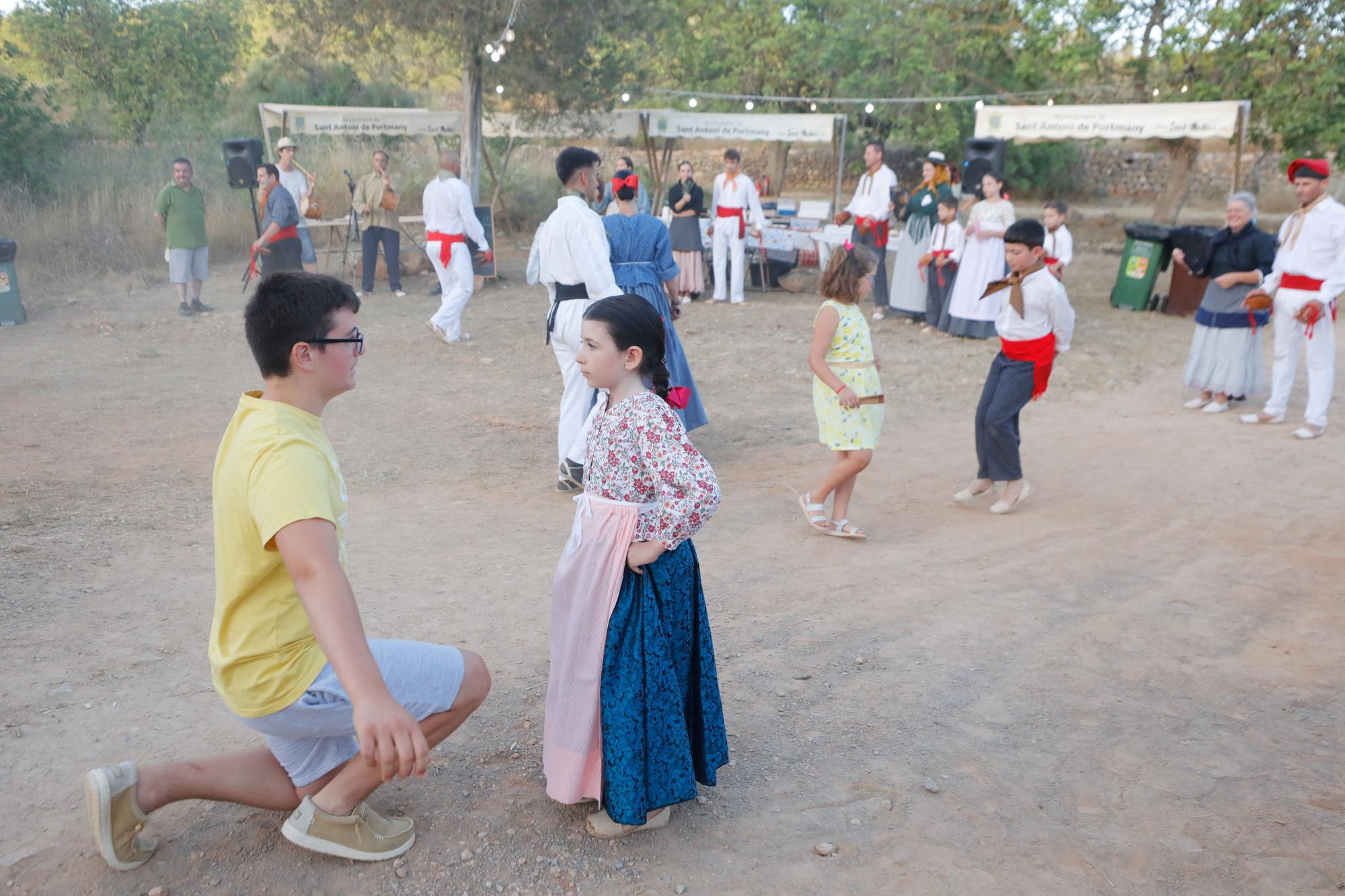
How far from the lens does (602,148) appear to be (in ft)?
85.5

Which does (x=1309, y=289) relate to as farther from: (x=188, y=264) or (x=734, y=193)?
(x=188, y=264)

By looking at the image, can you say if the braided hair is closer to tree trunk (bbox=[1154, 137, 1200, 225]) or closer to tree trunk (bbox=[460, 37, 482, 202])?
tree trunk (bbox=[460, 37, 482, 202])

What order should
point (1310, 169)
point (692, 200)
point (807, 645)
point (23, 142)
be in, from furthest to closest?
point (23, 142)
point (692, 200)
point (1310, 169)
point (807, 645)

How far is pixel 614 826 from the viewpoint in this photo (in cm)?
275

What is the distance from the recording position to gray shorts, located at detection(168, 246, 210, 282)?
1142 cm

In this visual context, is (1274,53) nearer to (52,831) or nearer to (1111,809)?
(1111,809)

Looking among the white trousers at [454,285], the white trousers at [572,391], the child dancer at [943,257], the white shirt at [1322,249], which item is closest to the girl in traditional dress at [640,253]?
the white trousers at [572,391]

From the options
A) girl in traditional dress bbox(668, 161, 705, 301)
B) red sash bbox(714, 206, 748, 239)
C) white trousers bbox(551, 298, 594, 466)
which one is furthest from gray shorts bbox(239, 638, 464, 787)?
girl in traditional dress bbox(668, 161, 705, 301)

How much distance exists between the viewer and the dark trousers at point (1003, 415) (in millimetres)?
5672

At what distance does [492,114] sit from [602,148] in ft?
29.4

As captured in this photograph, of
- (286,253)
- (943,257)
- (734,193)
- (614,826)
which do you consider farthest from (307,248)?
(614,826)

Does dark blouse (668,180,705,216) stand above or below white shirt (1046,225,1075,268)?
above

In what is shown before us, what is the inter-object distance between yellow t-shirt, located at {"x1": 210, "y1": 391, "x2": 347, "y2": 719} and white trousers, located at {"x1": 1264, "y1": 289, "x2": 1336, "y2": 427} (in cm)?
739

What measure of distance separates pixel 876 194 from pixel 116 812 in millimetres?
10817
